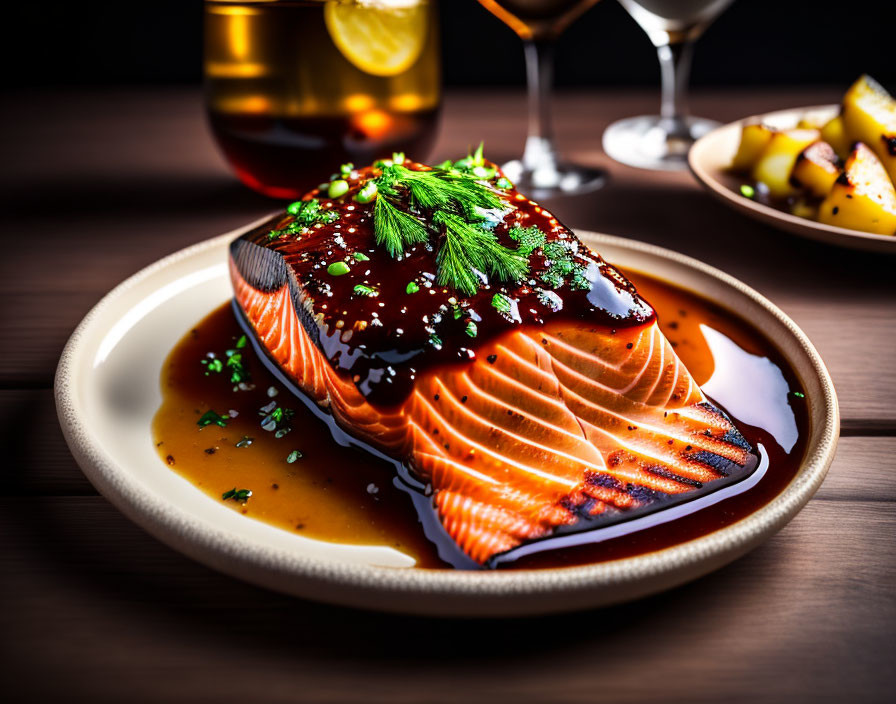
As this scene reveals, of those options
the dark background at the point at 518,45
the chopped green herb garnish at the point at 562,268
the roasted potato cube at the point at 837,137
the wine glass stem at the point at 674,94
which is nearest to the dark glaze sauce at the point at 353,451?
the chopped green herb garnish at the point at 562,268

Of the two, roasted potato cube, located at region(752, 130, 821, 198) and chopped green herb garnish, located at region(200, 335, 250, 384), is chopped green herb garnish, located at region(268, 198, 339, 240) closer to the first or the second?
chopped green herb garnish, located at region(200, 335, 250, 384)

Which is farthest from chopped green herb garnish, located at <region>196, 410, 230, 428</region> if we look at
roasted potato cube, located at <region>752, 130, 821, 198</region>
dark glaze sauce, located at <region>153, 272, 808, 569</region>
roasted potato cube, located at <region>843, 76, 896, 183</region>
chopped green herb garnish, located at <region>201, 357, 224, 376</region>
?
roasted potato cube, located at <region>843, 76, 896, 183</region>

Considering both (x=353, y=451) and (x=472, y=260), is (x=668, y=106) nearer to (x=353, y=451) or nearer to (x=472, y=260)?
(x=472, y=260)

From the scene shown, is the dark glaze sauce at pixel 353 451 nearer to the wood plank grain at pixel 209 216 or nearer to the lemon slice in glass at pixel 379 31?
the wood plank grain at pixel 209 216

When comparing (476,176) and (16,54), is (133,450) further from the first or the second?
(16,54)

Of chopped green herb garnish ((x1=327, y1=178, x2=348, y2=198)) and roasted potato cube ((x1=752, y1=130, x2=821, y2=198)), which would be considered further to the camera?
roasted potato cube ((x1=752, y1=130, x2=821, y2=198))

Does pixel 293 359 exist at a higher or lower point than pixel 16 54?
lower

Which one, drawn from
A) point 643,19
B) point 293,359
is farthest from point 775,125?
point 293,359

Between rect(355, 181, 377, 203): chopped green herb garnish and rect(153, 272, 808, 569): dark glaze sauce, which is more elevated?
rect(355, 181, 377, 203): chopped green herb garnish

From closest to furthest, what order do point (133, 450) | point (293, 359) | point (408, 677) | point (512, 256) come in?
point (408, 677) → point (133, 450) → point (512, 256) → point (293, 359)
